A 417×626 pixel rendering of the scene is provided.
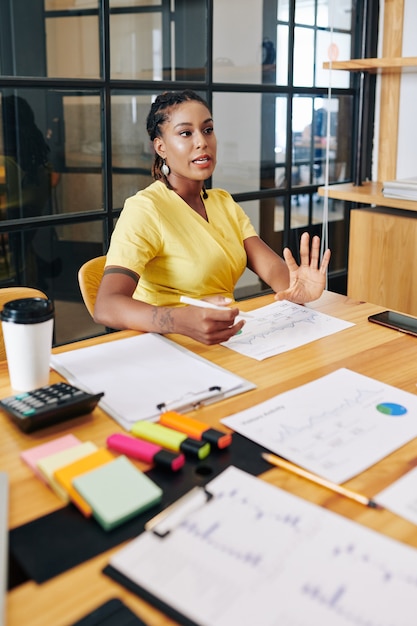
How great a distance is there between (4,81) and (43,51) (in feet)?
0.70

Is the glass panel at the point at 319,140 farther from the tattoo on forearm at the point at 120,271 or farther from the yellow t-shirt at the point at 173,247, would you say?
the tattoo on forearm at the point at 120,271

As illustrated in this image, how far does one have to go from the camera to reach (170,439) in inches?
35.4

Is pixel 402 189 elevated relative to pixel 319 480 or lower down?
elevated

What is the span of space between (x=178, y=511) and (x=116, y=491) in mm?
82

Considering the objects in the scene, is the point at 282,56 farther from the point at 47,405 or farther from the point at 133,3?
the point at 47,405

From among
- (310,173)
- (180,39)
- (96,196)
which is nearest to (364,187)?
(310,173)

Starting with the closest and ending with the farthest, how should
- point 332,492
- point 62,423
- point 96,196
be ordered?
point 332,492
point 62,423
point 96,196

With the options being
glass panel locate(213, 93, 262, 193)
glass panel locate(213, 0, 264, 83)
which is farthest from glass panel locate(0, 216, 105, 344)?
glass panel locate(213, 0, 264, 83)

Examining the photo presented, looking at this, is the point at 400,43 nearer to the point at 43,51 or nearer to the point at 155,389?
the point at 43,51

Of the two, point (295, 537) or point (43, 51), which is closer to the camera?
point (295, 537)

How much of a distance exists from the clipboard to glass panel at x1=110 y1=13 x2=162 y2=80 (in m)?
1.53

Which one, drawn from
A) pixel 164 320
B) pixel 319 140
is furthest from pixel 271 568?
pixel 319 140

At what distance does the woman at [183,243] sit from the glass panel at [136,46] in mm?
749

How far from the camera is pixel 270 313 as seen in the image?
1529 millimetres
